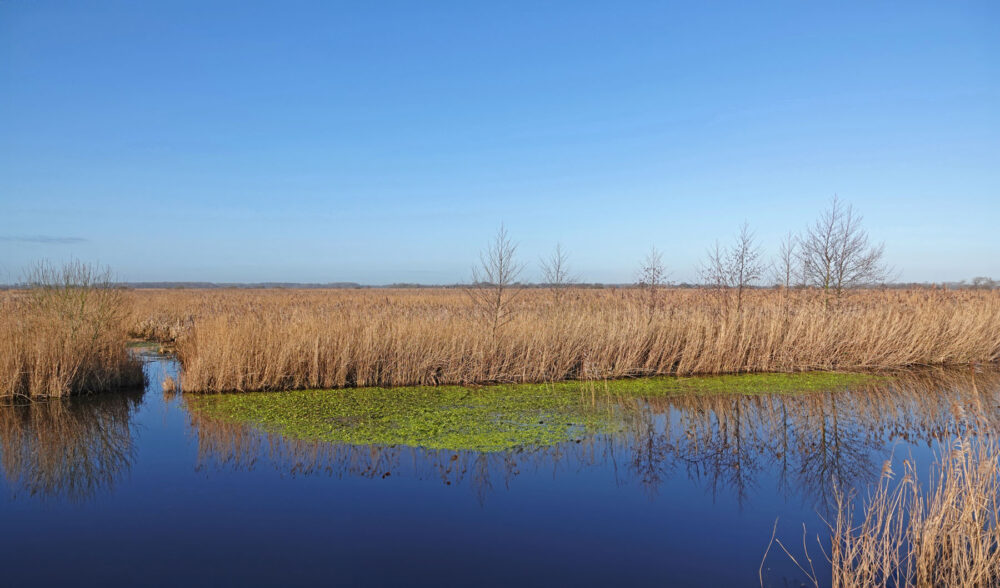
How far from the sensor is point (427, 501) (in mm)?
5391

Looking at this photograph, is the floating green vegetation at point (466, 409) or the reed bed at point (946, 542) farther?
the floating green vegetation at point (466, 409)

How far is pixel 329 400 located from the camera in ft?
30.2

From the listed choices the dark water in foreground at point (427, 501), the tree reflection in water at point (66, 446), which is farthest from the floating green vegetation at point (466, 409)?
the tree reflection in water at point (66, 446)

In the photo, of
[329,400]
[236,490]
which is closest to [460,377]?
[329,400]

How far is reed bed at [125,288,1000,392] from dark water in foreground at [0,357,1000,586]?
1.98 metres

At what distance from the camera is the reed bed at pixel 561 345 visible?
10.1m

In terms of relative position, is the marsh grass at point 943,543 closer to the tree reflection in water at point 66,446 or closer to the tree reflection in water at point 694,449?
the tree reflection in water at point 694,449

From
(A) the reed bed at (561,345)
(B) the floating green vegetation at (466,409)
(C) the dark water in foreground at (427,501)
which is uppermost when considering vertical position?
(A) the reed bed at (561,345)

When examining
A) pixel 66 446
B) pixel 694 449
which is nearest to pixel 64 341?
pixel 66 446

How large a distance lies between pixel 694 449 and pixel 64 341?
32.6 feet

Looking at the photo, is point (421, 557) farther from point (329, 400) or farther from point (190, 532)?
point (329, 400)

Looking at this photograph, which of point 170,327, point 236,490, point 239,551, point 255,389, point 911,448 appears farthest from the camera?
point 170,327

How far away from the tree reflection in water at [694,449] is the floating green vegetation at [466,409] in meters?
0.28

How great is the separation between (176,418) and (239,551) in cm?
472
